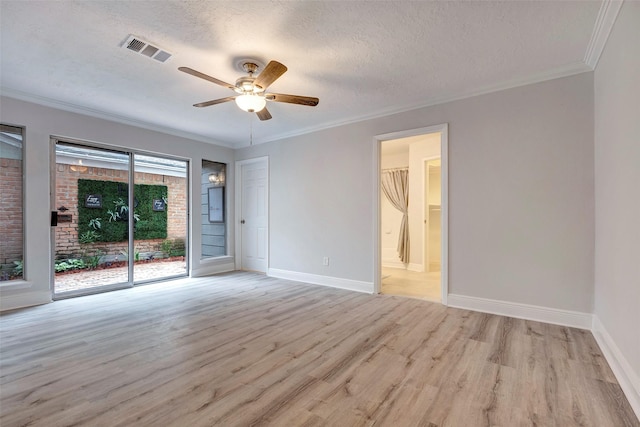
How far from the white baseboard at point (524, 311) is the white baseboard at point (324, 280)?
1195 mm

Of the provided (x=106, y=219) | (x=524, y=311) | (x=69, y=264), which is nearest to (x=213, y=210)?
(x=106, y=219)

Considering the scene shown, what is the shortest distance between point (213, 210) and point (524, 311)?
5.37 m

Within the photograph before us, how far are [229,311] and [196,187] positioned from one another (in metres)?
2.83

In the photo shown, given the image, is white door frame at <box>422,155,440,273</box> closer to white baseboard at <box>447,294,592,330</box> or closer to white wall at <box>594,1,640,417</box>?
white baseboard at <box>447,294,592,330</box>

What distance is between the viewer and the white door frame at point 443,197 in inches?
142

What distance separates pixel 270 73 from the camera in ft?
7.76

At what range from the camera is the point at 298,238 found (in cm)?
507

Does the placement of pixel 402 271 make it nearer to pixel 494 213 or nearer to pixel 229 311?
pixel 494 213

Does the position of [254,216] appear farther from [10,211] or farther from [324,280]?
[10,211]

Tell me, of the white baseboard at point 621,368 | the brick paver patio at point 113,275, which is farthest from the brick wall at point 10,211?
the white baseboard at point 621,368

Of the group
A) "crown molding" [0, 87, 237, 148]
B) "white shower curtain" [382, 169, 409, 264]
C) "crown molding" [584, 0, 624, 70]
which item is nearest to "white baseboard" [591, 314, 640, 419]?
"crown molding" [584, 0, 624, 70]

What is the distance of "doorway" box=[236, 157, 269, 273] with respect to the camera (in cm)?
566

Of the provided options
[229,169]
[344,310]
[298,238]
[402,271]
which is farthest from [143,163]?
[402,271]

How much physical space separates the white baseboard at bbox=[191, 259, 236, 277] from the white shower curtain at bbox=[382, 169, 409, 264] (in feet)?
11.9
